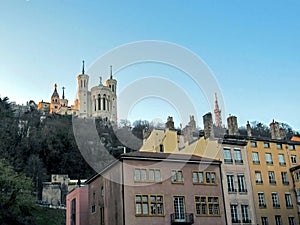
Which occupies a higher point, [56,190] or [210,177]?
[56,190]

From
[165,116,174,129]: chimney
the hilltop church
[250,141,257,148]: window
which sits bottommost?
[250,141,257,148]: window

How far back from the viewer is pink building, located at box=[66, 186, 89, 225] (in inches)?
1746

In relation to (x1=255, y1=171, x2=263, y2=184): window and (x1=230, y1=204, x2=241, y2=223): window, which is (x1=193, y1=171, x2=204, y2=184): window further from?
(x1=255, y1=171, x2=263, y2=184): window

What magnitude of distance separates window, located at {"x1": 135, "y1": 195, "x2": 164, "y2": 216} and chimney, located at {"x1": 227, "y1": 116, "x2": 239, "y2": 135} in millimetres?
13824

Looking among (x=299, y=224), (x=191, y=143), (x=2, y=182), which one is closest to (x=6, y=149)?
(x=2, y=182)

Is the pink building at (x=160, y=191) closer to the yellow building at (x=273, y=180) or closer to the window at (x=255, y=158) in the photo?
the yellow building at (x=273, y=180)

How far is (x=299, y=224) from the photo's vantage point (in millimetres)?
43719

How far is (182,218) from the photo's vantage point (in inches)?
1438

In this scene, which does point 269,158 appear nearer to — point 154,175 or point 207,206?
point 207,206

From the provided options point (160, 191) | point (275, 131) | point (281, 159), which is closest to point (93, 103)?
point (275, 131)

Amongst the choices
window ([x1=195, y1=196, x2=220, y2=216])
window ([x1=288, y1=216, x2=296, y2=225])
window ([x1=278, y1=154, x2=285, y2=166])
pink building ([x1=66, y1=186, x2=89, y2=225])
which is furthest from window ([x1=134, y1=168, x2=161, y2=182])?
window ([x1=278, y1=154, x2=285, y2=166])

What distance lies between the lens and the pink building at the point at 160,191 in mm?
35219

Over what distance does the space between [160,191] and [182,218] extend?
9.90ft

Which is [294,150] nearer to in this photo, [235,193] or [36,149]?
[235,193]
